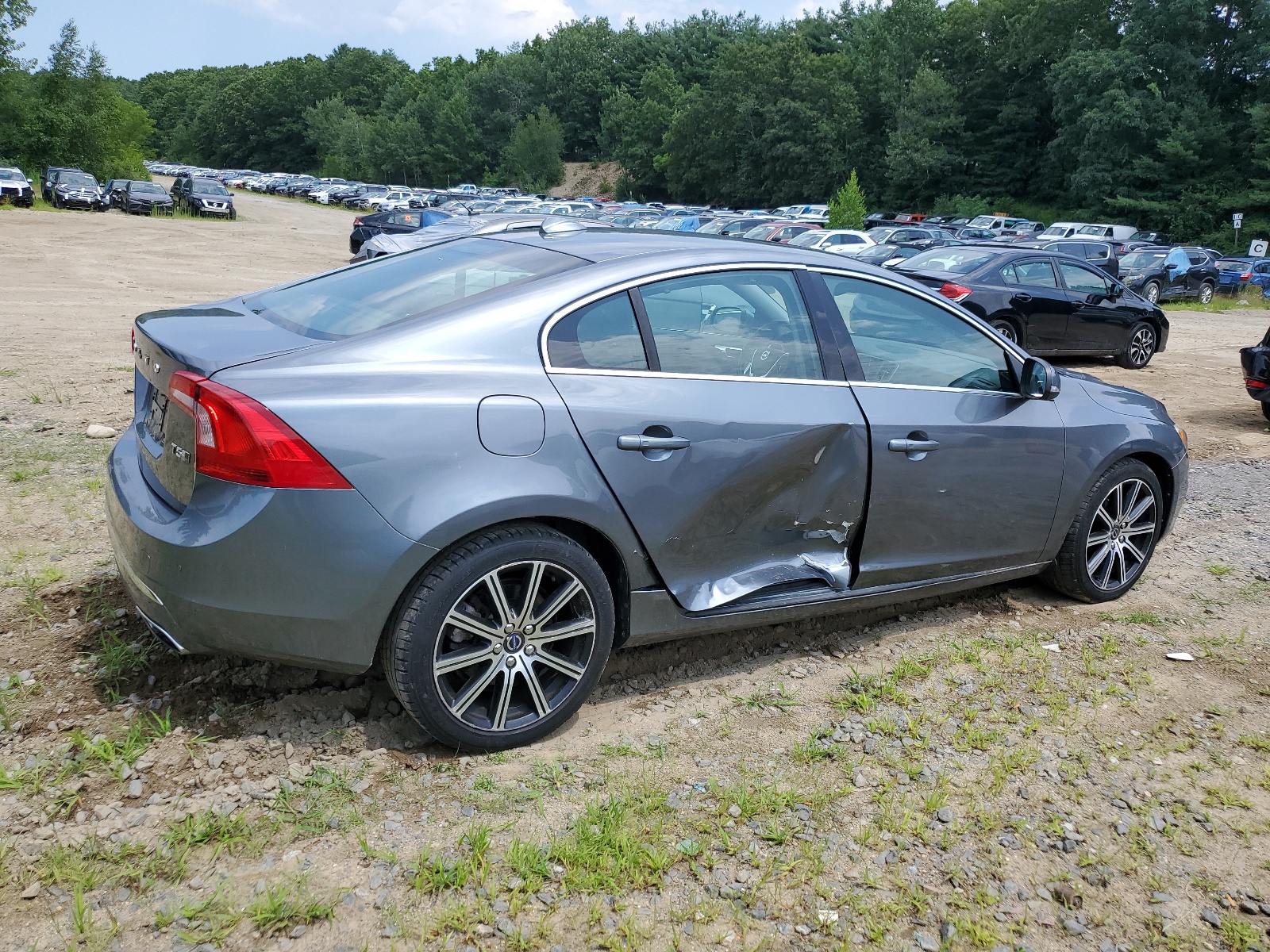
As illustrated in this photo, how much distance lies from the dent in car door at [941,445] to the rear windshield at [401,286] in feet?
4.01

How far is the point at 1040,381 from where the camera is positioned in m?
4.30

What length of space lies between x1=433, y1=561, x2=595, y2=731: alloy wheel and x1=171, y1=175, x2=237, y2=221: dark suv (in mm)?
45298

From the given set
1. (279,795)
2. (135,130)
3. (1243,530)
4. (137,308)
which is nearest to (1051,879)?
(279,795)

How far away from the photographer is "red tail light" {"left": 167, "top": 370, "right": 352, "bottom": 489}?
2.87 metres

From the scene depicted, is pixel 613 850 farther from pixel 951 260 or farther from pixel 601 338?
pixel 951 260

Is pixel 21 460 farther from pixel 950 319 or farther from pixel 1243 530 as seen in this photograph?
pixel 1243 530

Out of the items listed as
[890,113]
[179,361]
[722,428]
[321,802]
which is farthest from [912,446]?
[890,113]

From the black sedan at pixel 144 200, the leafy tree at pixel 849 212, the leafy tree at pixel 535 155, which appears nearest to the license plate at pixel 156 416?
the leafy tree at pixel 849 212

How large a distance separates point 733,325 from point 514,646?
138 centimetres

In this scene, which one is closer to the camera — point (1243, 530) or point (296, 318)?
point (296, 318)

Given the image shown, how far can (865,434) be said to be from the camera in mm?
3826

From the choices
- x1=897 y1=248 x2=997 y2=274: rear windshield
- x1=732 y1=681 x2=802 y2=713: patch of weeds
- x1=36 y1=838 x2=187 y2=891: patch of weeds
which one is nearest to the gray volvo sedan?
x1=732 y1=681 x2=802 y2=713: patch of weeds

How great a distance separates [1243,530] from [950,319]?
10.4 feet

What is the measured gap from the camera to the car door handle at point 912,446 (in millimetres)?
3889
